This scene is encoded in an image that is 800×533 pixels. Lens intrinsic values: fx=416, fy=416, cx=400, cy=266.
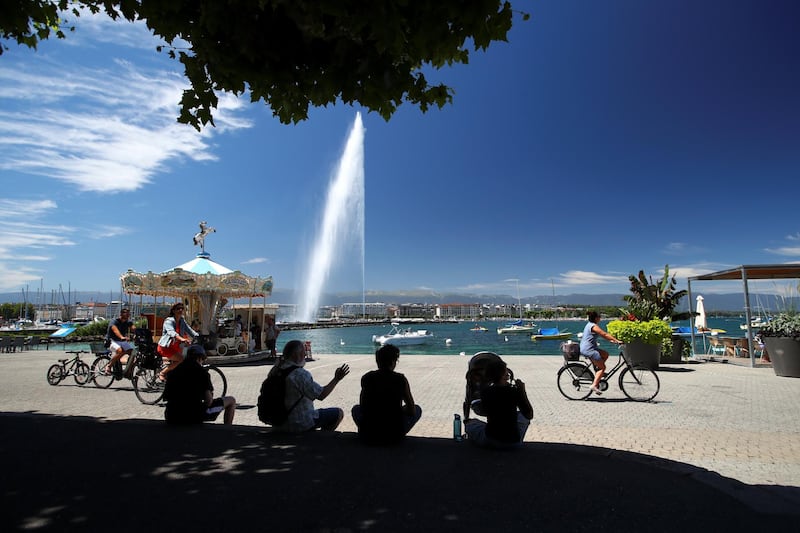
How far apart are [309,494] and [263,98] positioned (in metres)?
3.89

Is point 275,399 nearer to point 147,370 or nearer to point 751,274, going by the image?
point 147,370

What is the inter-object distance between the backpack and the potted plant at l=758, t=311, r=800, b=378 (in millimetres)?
14001

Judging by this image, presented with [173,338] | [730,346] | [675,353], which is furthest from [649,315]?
[173,338]

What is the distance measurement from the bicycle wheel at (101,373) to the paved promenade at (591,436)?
285 mm

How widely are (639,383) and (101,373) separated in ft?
45.0

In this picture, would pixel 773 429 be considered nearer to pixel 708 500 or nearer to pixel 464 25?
pixel 708 500

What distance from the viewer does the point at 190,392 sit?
5672mm

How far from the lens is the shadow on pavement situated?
307 cm

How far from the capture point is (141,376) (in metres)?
9.73

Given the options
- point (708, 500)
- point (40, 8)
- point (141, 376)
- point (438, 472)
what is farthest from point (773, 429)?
point (141, 376)

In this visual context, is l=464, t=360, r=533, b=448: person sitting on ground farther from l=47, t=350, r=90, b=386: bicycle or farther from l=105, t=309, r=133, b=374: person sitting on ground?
l=47, t=350, r=90, b=386: bicycle

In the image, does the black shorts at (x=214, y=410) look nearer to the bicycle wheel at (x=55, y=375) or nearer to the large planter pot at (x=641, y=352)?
the bicycle wheel at (x=55, y=375)

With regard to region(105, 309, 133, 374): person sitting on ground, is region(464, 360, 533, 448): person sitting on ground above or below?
below

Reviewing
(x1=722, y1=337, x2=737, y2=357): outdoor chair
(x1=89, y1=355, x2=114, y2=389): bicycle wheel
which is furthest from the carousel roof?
(x1=722, y1=337, x2=737, y2=357): outdoor chair
